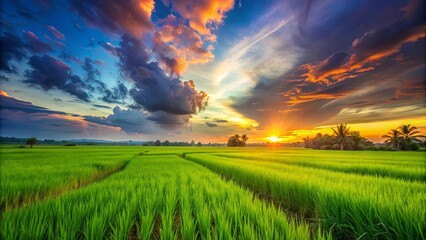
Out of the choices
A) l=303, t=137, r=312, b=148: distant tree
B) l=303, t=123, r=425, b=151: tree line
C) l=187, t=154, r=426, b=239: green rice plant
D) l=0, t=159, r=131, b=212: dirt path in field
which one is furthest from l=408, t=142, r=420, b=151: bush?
l=0, t=159, r=131, b=212: dirt path in field

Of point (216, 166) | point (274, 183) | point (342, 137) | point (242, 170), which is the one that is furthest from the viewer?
point (342, 137)

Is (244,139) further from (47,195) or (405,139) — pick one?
(47,195)

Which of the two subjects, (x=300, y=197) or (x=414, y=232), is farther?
(x=300, y=197)

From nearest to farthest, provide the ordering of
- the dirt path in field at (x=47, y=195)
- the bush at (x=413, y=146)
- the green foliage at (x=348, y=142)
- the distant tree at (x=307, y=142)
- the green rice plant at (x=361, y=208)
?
the green rice plant at (x=361, y=208) → the dirt path in field at (x=47, y=195) → the bush at (x=413, y=146) → the green foliage at (x=348, y=142) → the distant tree at (x=307, y=142)

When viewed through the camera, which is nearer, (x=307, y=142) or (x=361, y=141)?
(x=361, y=141)

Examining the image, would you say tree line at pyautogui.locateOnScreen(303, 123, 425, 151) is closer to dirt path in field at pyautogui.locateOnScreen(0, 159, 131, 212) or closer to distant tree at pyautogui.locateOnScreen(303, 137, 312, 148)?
distant tree at pyautogui.locateOnScreen(303, 137, 312, 148)

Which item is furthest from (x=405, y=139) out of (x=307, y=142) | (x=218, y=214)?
(x=218, y=214)

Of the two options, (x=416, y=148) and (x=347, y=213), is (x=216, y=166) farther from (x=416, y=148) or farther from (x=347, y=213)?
(x=416, y=148)

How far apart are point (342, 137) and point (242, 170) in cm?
6298

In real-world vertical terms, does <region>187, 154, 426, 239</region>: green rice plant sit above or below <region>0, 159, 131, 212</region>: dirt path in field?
above

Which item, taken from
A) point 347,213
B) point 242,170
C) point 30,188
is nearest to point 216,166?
point 242,170

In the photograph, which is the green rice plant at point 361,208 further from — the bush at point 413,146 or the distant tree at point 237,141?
the distant tree at point 237,141

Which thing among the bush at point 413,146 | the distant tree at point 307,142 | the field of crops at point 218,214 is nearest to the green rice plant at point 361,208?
the field of crops at point 218,214

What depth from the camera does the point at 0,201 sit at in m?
4.74
